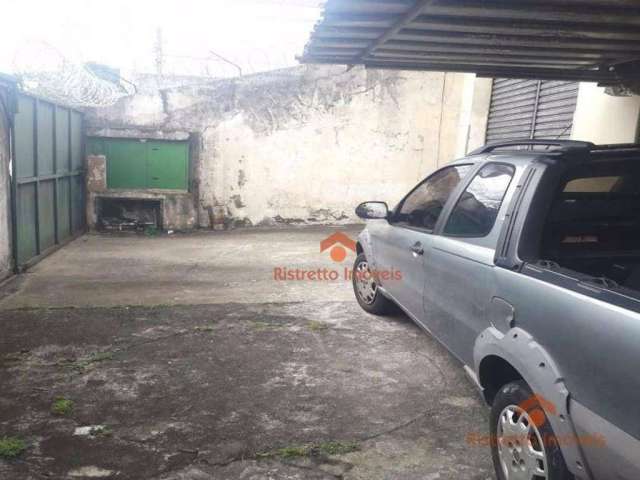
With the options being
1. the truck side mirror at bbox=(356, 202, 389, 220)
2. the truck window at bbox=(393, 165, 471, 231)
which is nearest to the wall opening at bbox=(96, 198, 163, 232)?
the truck side mirror at bbox=(356, 202, 389, 220)

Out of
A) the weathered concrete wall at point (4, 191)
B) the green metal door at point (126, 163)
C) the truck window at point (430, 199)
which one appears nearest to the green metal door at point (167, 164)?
the green metal door at point (126, 163)

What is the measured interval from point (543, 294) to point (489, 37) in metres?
2.76

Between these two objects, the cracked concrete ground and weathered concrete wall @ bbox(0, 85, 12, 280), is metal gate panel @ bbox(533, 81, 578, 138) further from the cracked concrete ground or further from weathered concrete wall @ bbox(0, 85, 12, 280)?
weathered concrete wall @ bbox(0, 85, 12, 280)

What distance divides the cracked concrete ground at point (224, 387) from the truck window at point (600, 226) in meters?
1.16

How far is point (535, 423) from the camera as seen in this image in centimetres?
211

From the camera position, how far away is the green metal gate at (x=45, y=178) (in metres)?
6.66

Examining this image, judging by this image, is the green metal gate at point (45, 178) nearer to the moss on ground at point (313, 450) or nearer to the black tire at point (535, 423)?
the moss on ground at point (313, 450)

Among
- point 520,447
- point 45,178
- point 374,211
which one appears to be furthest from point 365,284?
point 45,178

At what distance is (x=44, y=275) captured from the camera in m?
6.57

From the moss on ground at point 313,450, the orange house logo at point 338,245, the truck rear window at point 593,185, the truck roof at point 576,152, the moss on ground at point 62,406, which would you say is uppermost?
the truck roof at point 576,152

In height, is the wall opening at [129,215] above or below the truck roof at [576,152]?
below

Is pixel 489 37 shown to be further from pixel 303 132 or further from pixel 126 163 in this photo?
pixel 126 163

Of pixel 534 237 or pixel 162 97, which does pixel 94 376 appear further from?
pixel 162 97

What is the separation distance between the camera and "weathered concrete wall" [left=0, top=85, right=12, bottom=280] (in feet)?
19.8
